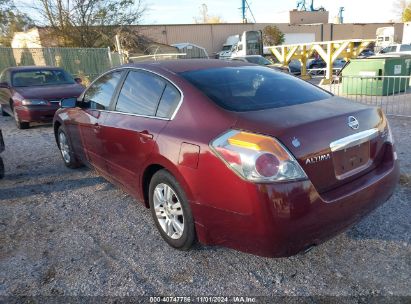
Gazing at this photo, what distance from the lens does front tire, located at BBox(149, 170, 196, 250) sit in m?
2.71

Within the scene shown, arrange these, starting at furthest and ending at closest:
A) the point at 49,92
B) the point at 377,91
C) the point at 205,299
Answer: the point at 377,91, the point at 49,92, the point at 205,299

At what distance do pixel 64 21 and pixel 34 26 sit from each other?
332cm

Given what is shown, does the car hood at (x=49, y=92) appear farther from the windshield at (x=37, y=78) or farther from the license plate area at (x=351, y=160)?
the license plate area at (x=351, y=160)

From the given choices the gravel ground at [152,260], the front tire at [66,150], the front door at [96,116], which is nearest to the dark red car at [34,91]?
the front tire at [66,150]

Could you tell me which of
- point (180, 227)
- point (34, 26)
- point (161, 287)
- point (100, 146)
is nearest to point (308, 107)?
point (180, 227)

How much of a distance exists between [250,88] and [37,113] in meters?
6.56

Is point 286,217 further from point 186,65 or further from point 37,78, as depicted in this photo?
point 37,78

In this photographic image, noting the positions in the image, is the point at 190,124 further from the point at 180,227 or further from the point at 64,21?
the point at 64,21

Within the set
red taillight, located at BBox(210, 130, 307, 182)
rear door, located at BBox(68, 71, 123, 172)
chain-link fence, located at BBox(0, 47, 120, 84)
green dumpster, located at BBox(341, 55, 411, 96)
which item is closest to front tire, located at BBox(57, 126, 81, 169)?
rear door, located at BBox(68, 71, 123, 172)

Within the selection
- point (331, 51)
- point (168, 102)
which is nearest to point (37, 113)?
point (168, 102)

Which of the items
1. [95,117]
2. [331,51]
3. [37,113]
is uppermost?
[331,51]

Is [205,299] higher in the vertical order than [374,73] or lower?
Answer: lower

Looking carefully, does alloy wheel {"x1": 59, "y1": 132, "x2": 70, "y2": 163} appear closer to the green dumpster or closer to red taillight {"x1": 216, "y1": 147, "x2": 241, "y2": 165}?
red taillight {"x1": 216, "y1": 147, "x2": 241, "y2": 165}

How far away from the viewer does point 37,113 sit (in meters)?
8.03
